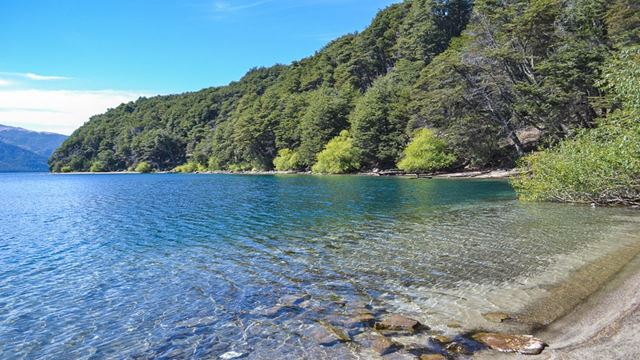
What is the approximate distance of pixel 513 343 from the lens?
8406 mm

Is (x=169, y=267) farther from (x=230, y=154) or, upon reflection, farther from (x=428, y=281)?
(x=230, y=154)

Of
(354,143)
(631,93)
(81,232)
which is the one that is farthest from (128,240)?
(354,143)

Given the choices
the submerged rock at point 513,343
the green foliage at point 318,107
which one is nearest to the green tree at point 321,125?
the green foliage at point 318,107

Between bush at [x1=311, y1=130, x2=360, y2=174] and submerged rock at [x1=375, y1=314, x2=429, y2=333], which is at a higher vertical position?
bush at [x1=311, y1=130, x2=360, y2=174]

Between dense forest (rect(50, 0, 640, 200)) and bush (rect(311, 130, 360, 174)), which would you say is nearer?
dense forest (rect(50, 0, 640, 200))

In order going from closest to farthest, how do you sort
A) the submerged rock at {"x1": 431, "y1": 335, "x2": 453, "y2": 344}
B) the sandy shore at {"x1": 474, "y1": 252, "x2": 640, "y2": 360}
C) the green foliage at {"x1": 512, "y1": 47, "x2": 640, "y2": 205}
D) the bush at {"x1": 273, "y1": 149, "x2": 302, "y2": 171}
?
the sandy shore at {"x1": 474, "y1": 252, "x2": 640, "y2": 360} < the submerged rock at {"x1": 431, "y1": 335, "x2": 453, "y2": 344} < the green foliage at {"x1": 512, "y1": 47, "x2": 640, "y2": 205} < the bush at {"x1": 273, "y1": 149, "x2": 302, "y2": 171}

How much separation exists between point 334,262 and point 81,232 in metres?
18.2

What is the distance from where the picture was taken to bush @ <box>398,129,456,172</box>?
2739 inches

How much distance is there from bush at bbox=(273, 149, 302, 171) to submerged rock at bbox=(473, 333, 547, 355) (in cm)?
9598

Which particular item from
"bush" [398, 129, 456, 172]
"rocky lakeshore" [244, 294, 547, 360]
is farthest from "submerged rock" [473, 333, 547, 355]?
"bush" [398, 129, 456, 172]

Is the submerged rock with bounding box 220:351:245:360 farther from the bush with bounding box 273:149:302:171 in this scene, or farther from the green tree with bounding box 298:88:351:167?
the bush with bounding box 273:149:302:171

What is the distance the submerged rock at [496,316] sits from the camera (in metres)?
9.91

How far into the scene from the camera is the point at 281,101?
137m

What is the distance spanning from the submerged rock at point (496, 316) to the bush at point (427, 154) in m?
60.7
